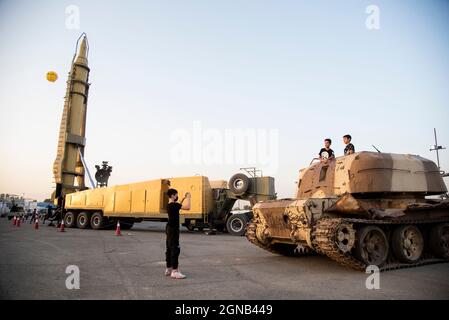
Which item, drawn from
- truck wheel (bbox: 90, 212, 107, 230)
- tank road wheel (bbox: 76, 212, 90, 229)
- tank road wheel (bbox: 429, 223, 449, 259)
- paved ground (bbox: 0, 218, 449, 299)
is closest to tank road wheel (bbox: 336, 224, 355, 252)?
paved ground (bbox: 0, 218, 449, 299)

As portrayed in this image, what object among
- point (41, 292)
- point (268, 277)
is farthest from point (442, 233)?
point (41, 292)

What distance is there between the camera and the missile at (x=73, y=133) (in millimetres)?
25656

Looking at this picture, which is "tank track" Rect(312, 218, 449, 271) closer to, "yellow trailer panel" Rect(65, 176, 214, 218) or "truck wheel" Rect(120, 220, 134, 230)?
"yellow trailer panel" Rect(65, 176, 214, 218)

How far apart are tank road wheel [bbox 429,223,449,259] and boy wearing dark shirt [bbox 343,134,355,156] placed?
118 inches

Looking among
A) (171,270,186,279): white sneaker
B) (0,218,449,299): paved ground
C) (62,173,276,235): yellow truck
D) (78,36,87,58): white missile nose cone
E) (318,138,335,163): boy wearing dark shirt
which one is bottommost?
(0,218,449,299): paved ground

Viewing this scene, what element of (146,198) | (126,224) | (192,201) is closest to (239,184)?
(192,201)

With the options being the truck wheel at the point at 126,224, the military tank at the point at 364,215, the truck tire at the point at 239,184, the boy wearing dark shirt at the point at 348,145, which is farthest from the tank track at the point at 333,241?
the truck wheel at the point at 126,224

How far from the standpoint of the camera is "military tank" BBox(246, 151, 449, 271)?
23.3ft

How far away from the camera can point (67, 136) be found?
1014 inches

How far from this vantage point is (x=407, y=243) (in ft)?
27.1

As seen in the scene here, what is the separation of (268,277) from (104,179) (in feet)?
69.9

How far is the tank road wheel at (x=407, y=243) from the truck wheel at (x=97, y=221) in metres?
16.6

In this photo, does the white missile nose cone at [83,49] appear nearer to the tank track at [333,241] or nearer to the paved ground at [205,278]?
the paved ground at [205,278]
